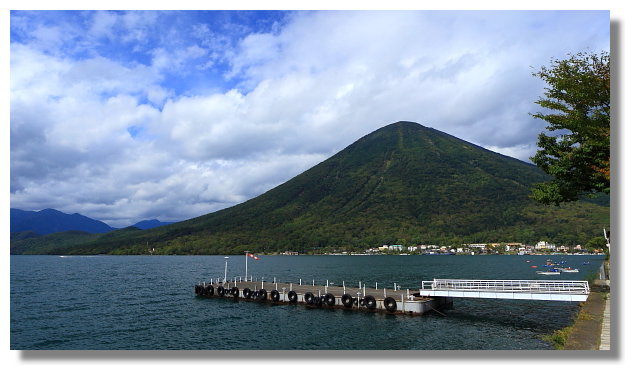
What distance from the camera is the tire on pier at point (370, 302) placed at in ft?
121

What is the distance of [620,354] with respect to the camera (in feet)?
40.8

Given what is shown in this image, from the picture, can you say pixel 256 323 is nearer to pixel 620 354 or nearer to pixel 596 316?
pixel 596 316

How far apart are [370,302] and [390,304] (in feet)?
7.21

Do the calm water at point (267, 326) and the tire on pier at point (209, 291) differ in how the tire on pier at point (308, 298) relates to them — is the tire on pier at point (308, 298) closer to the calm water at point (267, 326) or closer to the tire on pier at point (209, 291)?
the calm water at point (267, 326)

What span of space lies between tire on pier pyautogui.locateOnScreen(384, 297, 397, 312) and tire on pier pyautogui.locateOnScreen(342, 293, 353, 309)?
13.3 ft

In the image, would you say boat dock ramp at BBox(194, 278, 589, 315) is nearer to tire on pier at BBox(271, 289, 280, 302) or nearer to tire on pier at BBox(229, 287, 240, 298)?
tire on pier at BBox(271, 289, 280, 302)

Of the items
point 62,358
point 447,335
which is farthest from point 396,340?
point 62,358

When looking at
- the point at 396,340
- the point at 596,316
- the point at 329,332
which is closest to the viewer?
the point at 596,316

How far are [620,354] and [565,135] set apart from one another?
17.7 m

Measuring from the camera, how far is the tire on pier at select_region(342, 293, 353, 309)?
3847 cm

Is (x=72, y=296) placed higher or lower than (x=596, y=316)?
lower

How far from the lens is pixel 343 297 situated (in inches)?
1538

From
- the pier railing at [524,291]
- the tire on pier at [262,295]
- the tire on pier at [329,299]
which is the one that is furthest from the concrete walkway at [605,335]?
the tire on pier at [262,295]

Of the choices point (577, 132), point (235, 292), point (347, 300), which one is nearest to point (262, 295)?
point (235, 292)
